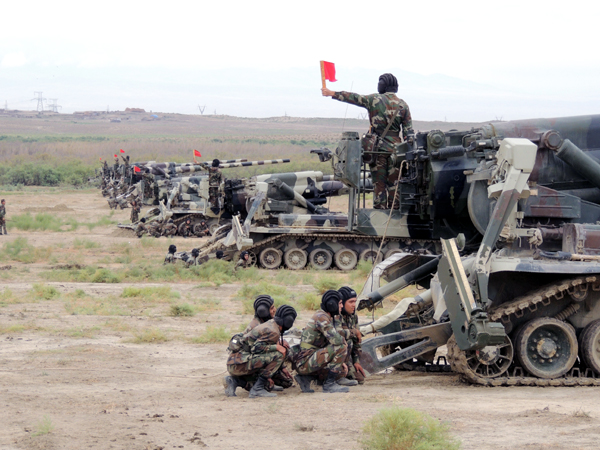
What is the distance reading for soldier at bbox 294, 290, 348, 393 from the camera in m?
8.57

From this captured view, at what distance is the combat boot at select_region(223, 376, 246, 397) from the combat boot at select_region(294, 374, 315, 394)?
1.89 feet

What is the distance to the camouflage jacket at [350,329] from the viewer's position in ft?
28.8

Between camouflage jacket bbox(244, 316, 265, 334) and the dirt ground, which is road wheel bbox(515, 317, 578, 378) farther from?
camouflage jacket bbox(244, 316, 265, 334)

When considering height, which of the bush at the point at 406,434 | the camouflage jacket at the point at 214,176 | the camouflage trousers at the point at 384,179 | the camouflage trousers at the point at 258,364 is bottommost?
the camouflage trousers at the point at 258,364

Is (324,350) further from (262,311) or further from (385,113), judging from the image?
(385,113)

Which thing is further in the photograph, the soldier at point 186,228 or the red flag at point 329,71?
the soldier at point 186,228

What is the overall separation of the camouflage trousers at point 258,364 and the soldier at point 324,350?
33cm

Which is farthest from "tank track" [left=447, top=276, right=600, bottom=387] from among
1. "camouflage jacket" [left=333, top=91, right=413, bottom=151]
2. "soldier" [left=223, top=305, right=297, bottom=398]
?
"camouflage jacket" [left=333, top=91, right=413, bottom=151]

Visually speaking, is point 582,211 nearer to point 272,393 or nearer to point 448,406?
point 448,406

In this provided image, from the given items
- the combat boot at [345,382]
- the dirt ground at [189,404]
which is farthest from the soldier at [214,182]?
the combat boot at [345,382]

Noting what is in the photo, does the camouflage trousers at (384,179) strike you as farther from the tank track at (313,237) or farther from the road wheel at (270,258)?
the road wheel at (270,258)

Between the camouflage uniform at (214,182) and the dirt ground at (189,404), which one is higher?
the camouflage uniform at (214,182)

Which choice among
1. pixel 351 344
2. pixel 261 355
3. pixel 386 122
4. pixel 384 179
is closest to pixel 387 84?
pixel 386 122

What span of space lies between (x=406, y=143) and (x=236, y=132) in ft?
484
